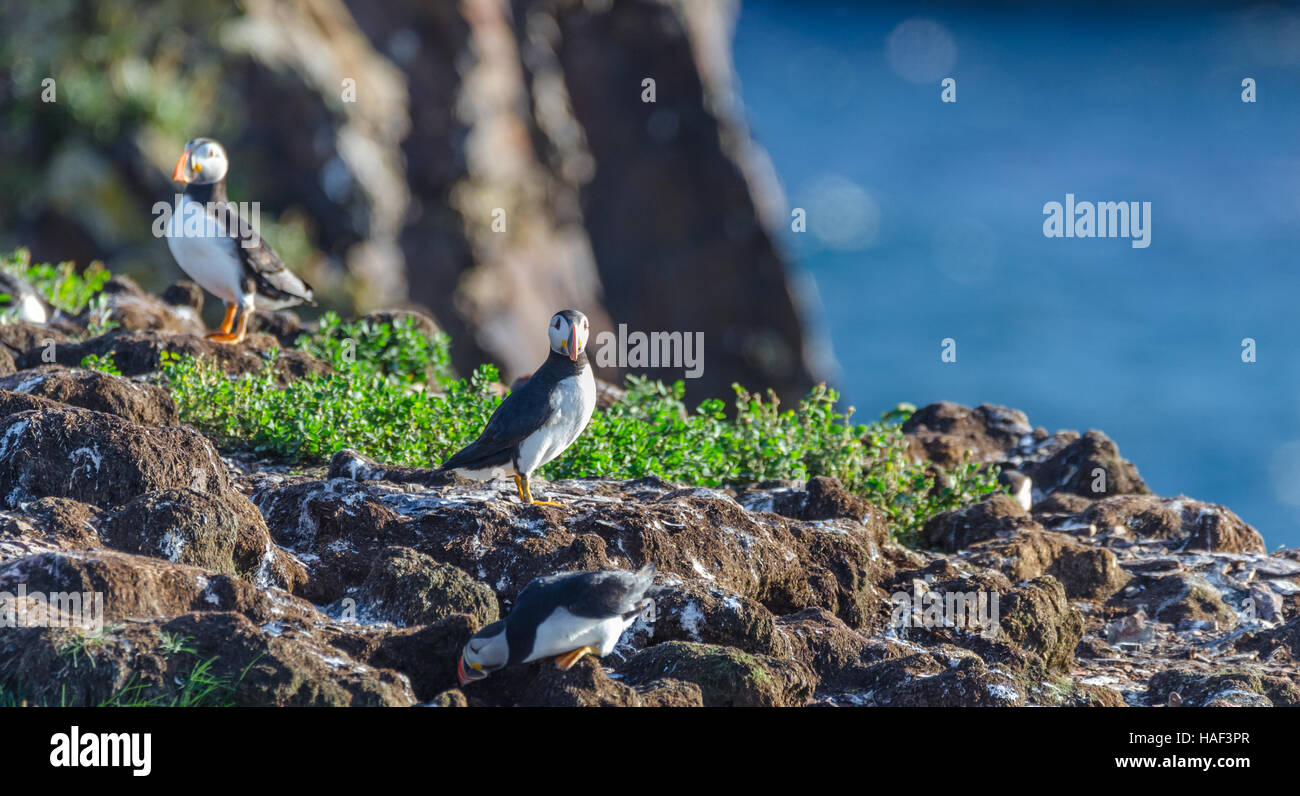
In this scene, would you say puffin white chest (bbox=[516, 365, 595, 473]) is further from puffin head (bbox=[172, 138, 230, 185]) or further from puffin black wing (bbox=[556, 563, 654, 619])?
puffin head (bbox=[172, 138, 230, 185])

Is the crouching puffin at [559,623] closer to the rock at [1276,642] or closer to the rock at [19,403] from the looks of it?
the rock at [19,403]

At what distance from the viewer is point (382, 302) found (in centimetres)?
2270

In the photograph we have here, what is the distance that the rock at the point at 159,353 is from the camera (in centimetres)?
899

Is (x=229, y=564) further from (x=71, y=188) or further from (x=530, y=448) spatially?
(x=71, y=188)

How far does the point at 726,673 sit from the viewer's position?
5.48 meters

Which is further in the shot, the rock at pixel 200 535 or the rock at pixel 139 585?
the rock at pixel 200 535

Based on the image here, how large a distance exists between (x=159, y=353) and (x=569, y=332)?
11.4 ft

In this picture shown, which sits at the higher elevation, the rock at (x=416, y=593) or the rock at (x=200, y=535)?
the rock at (x=200, y=535)

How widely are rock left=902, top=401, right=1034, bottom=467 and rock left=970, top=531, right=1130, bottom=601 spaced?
85.1 inches

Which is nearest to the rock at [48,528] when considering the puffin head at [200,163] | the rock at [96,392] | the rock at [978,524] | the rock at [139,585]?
the rock at [139,585]

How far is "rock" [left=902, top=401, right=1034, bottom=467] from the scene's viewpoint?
10352 mm

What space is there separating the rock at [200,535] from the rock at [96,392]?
57.8 inches

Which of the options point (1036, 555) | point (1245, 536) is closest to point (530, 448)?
point (1036, 555)

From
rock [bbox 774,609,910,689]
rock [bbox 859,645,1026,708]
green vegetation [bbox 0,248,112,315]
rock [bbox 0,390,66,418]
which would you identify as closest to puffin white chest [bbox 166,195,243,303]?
green vegetation [bbox 0,248,112,315]
